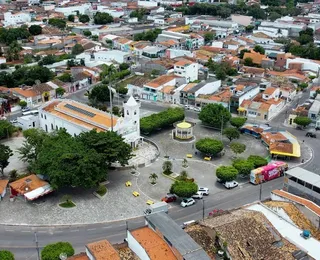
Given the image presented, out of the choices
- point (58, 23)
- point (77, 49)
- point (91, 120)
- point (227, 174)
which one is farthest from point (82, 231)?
point (58, 23)

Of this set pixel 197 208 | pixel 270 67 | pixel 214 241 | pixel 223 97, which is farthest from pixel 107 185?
pixel 270 67

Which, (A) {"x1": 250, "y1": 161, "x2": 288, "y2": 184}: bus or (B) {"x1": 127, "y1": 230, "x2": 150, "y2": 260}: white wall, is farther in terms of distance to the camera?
(A) {"x1": 250, "y1": 161, "x2": 288, "y2": 184}: bus

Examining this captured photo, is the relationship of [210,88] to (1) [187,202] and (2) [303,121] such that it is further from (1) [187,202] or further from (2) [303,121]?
(1) [187,202]

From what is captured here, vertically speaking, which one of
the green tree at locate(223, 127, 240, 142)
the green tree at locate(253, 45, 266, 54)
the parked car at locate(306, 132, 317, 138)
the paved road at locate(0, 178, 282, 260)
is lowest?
the parked car at locate(306, 132, 317, 138)

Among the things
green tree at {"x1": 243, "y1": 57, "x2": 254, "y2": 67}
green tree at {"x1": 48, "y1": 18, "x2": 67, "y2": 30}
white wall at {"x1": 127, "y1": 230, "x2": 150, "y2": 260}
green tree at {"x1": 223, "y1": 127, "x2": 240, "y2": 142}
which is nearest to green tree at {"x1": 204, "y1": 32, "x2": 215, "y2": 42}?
green tree at {"x1": 243, "y1": 57, "x2": 254, "y2": 67}

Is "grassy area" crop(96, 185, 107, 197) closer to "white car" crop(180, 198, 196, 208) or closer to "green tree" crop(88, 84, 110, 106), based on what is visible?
"white car" crop(180, 198, 196, 208)
